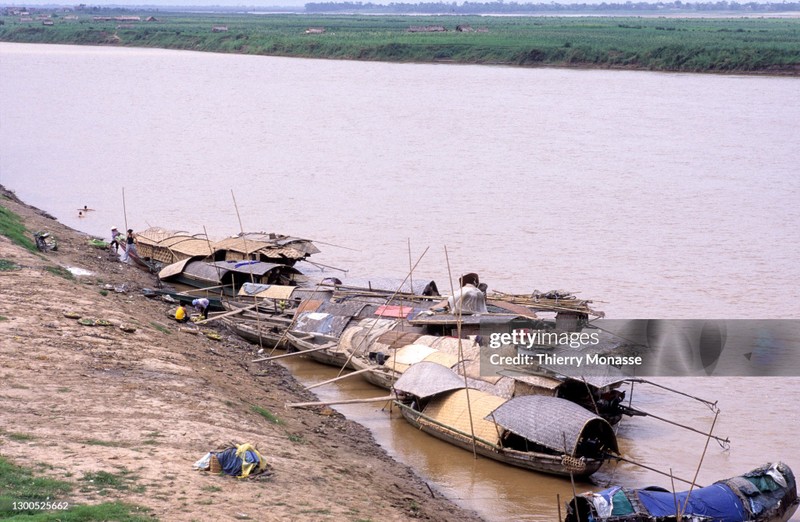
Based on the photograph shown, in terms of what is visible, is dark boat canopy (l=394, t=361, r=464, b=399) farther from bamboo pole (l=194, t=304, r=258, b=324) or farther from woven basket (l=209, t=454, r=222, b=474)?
woven basket (l=209, t=454, r=222, b=474)

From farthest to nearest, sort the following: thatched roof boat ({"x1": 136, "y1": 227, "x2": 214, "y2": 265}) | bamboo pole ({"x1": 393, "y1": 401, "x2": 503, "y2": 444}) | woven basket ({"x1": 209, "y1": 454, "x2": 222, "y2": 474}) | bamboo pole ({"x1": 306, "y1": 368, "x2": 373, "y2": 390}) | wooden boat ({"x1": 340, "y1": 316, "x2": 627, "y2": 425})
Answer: thatched roof boat ({"x1": 136, "y1": 227, "x2": 214, "y2": 265}), bamboo pole ({"x1": 306, "y1": 368, "x2": 373, "y2": 390}), wooden boat ({"x1": 340, "y1": 316, "x2": 627, "y2": 425}), bamboo pole ({"x1": 393, "y1": 401, "x2": 503, "y2": 444}), woven basket ({"x1": 209, "y1": 454, "x2": 222, "y2": 474})

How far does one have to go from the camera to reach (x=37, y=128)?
39.6 metres

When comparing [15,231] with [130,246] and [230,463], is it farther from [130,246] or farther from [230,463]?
[230,463]

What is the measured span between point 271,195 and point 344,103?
2036cm

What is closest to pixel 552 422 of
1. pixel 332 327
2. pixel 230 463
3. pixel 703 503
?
pixel 703 503

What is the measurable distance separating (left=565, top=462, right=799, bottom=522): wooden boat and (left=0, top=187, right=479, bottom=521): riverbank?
1593mm

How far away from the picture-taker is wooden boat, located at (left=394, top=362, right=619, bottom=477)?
35.1 feet

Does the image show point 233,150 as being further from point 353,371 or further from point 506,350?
point 506,350

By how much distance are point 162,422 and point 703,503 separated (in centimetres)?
513

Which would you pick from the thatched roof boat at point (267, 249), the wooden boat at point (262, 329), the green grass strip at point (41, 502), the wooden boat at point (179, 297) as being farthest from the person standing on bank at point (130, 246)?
the green grass strip at point (41, 502)

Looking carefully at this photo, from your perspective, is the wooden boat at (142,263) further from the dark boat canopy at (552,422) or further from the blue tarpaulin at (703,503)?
the blue tarpaulin at (703,503)

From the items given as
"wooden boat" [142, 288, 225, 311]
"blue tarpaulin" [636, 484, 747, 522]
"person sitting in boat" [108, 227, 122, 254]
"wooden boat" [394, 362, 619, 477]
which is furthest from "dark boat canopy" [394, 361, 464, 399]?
"person sitting in boat" [108, 227, 122, 254]

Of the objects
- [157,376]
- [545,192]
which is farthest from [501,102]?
[157,376]

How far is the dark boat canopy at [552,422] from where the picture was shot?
10.6 m
